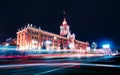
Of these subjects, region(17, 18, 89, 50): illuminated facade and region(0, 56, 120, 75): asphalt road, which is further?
region(17, 18, 89, 50): illuminated facade

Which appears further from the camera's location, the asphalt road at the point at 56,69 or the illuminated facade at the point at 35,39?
the illuminated facade at the point at 35,39

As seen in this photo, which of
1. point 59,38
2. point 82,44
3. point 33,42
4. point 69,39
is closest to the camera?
point 33,42

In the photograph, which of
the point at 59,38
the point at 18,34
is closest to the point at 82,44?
the point at 59,38

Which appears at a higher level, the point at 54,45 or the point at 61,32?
the point at 61,32

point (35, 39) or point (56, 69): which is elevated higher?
point (35, 39)

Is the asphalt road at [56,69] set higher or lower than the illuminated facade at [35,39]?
lower

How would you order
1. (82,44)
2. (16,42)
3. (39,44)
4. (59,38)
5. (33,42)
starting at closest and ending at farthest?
(33,42) → (39,44) → (16,42) → (59,38) → (82,44)

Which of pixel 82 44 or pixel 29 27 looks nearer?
pixel 29 27

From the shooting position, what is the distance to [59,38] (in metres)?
150

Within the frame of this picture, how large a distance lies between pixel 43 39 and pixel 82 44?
241 feet

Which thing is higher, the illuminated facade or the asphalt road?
the illuminated facade

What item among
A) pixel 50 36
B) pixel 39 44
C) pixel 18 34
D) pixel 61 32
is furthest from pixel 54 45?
pixel 61 32

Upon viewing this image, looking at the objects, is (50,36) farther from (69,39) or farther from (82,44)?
(82,44)

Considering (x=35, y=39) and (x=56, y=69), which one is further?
(x=35, y=39)
